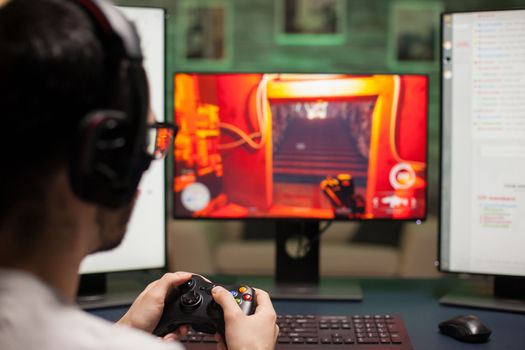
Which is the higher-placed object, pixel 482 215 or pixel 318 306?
pixel 482 215

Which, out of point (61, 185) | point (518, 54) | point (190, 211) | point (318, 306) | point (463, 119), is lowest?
point (318, 306)

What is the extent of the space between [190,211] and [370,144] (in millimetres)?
442

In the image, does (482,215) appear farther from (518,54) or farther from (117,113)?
(117,113)

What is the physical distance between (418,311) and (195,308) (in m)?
0.57

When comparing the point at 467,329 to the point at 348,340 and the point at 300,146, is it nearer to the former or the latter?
the point at 348,340

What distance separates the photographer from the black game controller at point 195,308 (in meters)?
0.99

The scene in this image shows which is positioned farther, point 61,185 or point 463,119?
point 463,119

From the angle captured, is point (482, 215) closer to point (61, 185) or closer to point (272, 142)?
point (272, 142)

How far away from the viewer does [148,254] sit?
1.45 metres

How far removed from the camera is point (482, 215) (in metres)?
1.40

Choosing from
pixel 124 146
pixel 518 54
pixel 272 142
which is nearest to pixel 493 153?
pixel 518 54

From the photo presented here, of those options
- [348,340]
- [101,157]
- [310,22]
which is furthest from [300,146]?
[310,22]

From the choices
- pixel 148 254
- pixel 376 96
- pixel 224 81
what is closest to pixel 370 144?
pixel 376 96

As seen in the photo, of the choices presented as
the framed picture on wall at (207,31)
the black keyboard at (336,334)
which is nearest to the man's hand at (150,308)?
the black keyboard at (336,334)
